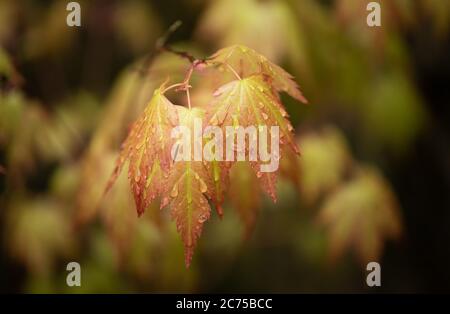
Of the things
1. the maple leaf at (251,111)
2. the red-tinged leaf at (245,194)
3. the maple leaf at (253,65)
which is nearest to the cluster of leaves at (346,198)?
the red-tinged leaf at (245,194)

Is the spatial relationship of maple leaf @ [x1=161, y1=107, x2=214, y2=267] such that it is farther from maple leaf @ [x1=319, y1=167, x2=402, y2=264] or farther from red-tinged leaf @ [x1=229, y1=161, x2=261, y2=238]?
maple leaf @ [x1=319, y1=167, x2=402, y2=264]

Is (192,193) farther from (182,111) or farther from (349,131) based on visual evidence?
(349,131)

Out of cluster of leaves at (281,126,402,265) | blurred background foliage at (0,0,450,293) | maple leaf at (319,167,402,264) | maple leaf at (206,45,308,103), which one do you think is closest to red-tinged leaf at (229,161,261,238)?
blurred background foliage at (0,0,450,293)

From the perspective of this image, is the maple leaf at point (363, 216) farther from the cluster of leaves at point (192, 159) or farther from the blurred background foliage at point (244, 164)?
the cluster of leaves at point (192, 159)

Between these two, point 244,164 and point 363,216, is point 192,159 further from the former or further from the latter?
point 363,216

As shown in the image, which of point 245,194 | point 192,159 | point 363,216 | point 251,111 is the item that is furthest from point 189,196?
point 363,216

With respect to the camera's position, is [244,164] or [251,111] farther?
[244,164]
